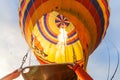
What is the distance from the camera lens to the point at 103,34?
10.1 m

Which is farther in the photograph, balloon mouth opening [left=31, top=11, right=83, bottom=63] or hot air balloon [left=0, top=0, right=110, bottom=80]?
balloon mouth opening [left=31, top=11, right=83, bottom=63]

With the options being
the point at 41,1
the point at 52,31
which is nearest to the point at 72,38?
the point at 52,31

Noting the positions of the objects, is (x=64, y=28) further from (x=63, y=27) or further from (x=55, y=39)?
(x=55, y=39)

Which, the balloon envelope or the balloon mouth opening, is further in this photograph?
the balloon mouth opening

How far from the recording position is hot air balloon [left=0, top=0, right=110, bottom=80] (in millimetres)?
9000

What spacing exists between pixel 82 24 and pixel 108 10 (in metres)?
1.24

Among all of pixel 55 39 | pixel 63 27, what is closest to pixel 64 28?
pixel 63 27

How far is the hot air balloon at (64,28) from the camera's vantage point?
900cm

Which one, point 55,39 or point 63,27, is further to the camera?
point 55,39

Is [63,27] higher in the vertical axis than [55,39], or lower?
higher

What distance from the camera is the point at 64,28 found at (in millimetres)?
11172

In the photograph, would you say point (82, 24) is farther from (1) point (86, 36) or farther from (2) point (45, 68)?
(2) point (45, 68)

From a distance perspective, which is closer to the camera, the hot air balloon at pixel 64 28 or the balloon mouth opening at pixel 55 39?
the hot air balloon at pixel 64 28

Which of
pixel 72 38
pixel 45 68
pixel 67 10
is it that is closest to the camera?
pixel 45 68
